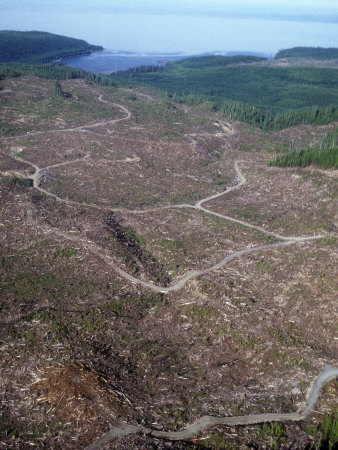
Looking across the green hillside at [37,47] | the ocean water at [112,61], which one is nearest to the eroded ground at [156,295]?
the green hillside at [37,47]

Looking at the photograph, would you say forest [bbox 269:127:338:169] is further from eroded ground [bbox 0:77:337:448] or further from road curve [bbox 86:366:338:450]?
road curve [bbox 86:366:338:450]

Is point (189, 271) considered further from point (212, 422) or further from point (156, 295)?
point (212, 422)

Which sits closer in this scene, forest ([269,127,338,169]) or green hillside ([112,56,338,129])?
forest ([269,127,338,169])

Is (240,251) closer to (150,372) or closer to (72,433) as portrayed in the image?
(150,372)

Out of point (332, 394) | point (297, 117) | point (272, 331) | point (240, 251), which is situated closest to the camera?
point (332, 394)

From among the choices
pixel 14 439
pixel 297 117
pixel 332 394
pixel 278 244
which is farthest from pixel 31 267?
pixel 297 117

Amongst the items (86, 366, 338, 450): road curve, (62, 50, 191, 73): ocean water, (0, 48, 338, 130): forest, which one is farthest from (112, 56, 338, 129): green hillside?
(86, 366, 338, 450): road curve
